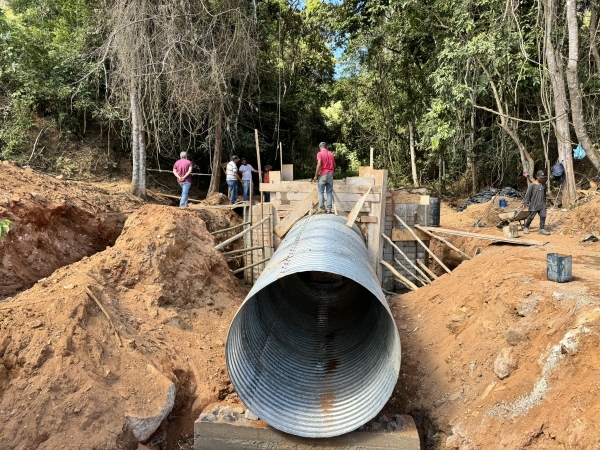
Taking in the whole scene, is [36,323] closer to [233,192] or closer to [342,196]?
[342,196]

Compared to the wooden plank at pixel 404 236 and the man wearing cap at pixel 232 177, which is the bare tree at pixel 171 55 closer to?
the man wearing cap at pixel 232 177

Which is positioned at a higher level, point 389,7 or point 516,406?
point 389,7

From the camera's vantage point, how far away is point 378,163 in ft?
86.8

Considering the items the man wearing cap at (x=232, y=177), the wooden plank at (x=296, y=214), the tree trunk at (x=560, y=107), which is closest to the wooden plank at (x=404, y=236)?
the wooden plank at (x=296, y=214)

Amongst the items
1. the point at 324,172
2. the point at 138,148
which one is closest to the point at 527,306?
the point at 324,172

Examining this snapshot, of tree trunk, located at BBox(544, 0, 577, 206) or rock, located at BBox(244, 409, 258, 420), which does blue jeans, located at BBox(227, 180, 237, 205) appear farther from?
tree trunk, located at BBox(544, 0, 577, 206)

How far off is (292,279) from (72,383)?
466cm

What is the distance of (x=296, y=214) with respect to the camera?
10.1 metres

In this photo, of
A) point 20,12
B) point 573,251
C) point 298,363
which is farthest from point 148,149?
point 573,251

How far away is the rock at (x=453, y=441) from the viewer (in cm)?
463

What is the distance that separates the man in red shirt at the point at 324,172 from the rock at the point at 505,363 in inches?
189

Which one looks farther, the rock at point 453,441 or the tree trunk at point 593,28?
the tree trunk at point 593,28

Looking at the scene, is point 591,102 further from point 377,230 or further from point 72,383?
point 72,383

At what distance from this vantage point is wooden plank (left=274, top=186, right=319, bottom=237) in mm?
9992
